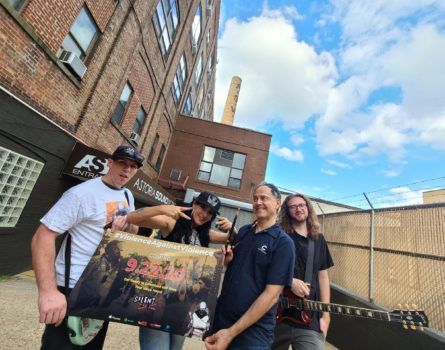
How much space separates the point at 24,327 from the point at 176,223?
3739mm

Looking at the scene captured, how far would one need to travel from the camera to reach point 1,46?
4.93 m

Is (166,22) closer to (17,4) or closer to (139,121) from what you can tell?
(139,121)

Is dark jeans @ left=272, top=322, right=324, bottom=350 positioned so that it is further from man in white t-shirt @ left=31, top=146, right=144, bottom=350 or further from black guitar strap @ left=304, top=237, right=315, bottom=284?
man in white t-shirt @ left=31, top=146, right=144, bottom=350

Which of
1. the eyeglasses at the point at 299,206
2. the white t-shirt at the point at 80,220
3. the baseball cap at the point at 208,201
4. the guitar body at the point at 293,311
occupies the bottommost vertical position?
the guitar body at the point at 293,311

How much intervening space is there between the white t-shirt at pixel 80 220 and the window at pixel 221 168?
16.7 metres

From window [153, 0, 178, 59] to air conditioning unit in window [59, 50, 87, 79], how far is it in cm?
564

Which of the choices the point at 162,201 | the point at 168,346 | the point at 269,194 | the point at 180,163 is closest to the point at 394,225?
the point at 269,194

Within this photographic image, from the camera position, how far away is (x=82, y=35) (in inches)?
287

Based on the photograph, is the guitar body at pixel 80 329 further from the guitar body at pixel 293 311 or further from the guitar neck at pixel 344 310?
the guitar neck at pixel 344 310

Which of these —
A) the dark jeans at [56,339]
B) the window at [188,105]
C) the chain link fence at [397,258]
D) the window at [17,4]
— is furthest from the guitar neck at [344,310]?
the window at [188,105]

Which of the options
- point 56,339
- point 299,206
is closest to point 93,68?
point 299,206

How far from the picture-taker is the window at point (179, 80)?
16.4 m

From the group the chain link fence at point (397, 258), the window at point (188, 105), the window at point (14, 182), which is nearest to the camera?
the chain link fence at point (397, 258)

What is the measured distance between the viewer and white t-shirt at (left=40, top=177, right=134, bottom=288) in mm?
1826
